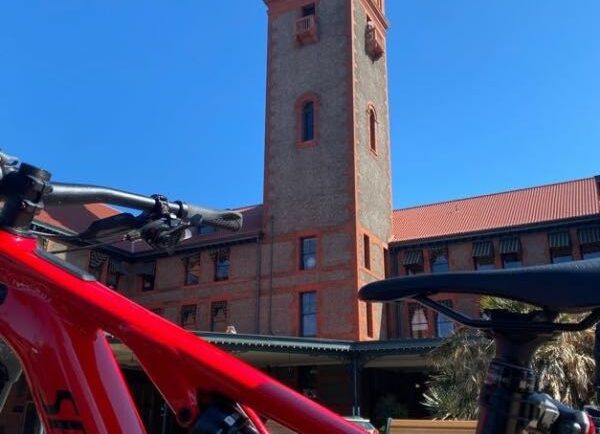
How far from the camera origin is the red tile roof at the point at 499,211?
2775 centimetres

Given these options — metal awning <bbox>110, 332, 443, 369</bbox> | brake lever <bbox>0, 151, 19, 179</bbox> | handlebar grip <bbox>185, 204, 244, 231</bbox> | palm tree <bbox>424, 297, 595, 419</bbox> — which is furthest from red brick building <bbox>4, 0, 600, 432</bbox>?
brake lever <bbox>0, 151, 19, 179</bbox>

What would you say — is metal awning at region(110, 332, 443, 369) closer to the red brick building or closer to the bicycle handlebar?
the red brick building

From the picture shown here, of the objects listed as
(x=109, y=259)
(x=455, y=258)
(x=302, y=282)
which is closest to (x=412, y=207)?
(x=455, y=258)

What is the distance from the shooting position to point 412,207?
34969 millimetres

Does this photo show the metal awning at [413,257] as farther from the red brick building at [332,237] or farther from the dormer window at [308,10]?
the dormer window at [308,10]

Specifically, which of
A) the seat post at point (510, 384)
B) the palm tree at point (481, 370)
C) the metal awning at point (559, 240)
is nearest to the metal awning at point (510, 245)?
the metal awning at point (559, 240)

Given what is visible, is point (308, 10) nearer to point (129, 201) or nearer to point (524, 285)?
point (129, 201)

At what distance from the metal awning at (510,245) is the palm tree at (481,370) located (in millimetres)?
13223

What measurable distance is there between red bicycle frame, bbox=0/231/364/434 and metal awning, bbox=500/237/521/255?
87.6 ft

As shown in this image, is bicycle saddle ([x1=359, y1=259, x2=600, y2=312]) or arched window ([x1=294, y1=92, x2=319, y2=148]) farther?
arched window ([x1=294, y1=92, x2=319, y2=148])

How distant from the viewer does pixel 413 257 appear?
28953 millimetres

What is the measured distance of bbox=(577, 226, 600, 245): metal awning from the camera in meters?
25.4

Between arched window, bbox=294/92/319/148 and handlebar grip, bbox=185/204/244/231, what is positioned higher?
arched window, bbox=294/92/319/148

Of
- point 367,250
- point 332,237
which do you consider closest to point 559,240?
point 367,250
